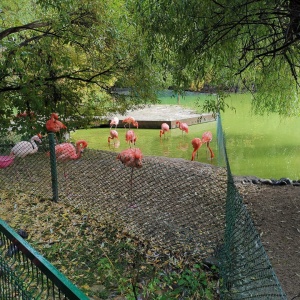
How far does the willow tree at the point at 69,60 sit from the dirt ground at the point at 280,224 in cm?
245

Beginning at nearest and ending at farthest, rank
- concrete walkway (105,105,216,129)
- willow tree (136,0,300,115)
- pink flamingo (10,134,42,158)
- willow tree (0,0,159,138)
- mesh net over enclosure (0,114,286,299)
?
mesh net over enclosure (0,114,286,299), willow tree (136,0,300,115), pink flamingo (10,134,42,158), willow tree (0,0,159,138), concrete walkway (105,105,216,129)

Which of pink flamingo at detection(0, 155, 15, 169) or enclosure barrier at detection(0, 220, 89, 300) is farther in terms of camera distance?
pink flamingo at detection(0, 155, 15, 169)

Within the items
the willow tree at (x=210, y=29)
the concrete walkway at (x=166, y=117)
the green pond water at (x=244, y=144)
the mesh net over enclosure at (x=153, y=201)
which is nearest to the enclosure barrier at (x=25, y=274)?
the mesh net over enclosure at (x=153, y=201)

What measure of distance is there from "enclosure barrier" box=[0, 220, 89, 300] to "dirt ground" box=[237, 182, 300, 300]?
1800 millimetres

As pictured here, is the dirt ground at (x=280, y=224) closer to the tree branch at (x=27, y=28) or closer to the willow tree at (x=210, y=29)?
the willow tree at (x=210, y=29)

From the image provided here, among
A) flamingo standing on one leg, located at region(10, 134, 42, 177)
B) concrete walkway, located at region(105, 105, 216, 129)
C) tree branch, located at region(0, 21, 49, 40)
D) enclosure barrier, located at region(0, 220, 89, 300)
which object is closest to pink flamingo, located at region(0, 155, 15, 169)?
flamingo standing on one leg, located at region(10, 134, 42, 177)

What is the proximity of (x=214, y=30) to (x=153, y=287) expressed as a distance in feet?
9.04

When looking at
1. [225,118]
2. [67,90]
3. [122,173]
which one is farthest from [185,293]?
[225,118]

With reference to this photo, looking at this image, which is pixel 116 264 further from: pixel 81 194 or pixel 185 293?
pixel 81 194

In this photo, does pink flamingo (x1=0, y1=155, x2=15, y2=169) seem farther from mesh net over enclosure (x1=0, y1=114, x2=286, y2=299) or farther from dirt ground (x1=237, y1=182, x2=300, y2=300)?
dirt ground (x1=237, y1=182, x2=300, y2=300)

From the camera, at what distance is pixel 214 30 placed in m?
4.46

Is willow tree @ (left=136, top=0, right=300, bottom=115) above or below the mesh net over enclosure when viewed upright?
above

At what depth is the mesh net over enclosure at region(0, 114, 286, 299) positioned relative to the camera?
3.23 metres

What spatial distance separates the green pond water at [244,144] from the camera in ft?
29.1
